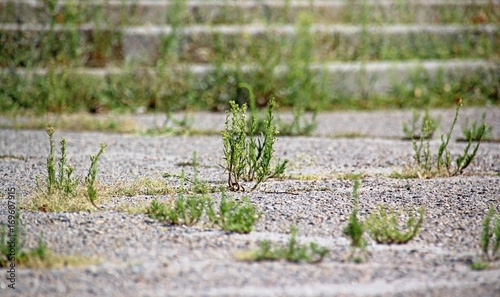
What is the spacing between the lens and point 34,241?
3.05 meters

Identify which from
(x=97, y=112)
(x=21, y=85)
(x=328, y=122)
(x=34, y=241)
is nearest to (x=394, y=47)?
(x=328, y=122)

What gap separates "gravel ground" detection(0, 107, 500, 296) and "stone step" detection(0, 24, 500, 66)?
2.03 meters

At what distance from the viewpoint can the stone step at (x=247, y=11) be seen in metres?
7.16

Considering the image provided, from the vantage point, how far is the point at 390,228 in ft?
10.4

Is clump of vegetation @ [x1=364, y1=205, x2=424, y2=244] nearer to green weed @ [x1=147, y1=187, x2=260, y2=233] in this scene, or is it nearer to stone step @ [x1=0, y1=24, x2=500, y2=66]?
green weed @ [x1=147, y1=187, x2=260, y2=233]

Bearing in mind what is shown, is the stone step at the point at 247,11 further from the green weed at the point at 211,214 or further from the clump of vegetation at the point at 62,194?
the green weed at the point at 211,214

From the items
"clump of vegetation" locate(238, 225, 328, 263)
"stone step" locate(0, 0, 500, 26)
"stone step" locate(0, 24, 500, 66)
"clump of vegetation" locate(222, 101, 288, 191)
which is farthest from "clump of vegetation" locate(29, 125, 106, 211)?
"stone step" locate(0, 0, 500, 26)

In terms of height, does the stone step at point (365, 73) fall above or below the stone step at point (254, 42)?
below

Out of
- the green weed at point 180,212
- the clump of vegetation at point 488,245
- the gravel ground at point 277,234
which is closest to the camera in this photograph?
the gravel ground at point 277,234

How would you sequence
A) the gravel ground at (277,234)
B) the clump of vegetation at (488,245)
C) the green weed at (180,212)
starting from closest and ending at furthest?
the gravel ground at (277,234) → the clump of vegetation at (488,245) → the green weed at (180,212)

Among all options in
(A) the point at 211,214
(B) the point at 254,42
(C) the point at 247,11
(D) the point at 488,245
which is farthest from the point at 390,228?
(C) the point at 247,11

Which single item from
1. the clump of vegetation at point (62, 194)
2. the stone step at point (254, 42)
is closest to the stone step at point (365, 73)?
the stone step at point (254, 42)

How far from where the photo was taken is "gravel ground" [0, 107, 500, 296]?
2623 mm

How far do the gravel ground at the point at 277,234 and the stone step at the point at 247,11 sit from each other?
8.00 feet
